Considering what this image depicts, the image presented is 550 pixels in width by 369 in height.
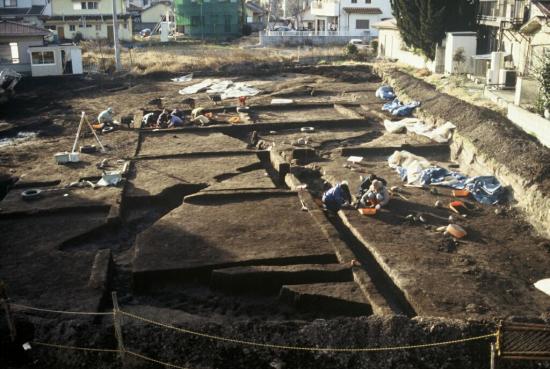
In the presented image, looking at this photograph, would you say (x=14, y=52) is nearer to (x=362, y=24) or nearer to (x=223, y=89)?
(x=223, y=89)

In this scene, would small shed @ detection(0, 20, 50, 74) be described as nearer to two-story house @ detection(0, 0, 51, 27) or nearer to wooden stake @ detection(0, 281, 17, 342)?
two-story house @ detection(0, 0, 51, 27)

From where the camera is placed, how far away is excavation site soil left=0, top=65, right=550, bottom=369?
7.09 metres

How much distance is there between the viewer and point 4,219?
12188 mm

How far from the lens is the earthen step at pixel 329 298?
861cm

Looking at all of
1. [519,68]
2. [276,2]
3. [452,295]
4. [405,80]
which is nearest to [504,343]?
[452,295]

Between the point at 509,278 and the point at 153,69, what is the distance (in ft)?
84.3

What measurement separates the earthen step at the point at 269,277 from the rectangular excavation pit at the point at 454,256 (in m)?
1.01

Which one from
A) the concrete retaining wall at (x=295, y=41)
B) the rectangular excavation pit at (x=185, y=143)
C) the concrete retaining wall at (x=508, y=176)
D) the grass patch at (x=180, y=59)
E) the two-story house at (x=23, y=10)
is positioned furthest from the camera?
the concrete retaining wall at (x=295, y=41)

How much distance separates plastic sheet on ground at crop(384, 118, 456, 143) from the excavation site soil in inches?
11.8

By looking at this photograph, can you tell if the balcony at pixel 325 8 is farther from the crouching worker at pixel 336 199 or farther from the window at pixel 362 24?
the crouching worker at pixel 336 199

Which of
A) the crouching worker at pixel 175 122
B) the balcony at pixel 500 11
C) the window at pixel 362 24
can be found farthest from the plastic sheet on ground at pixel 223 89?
the window at pixel 362 24

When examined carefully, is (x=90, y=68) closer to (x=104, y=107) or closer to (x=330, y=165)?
(x=104, y=107)

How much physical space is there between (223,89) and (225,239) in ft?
58.3

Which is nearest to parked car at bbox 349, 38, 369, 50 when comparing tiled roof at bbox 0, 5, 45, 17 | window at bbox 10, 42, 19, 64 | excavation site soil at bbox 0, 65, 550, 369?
window at bbox 10, 42, 19, 64
